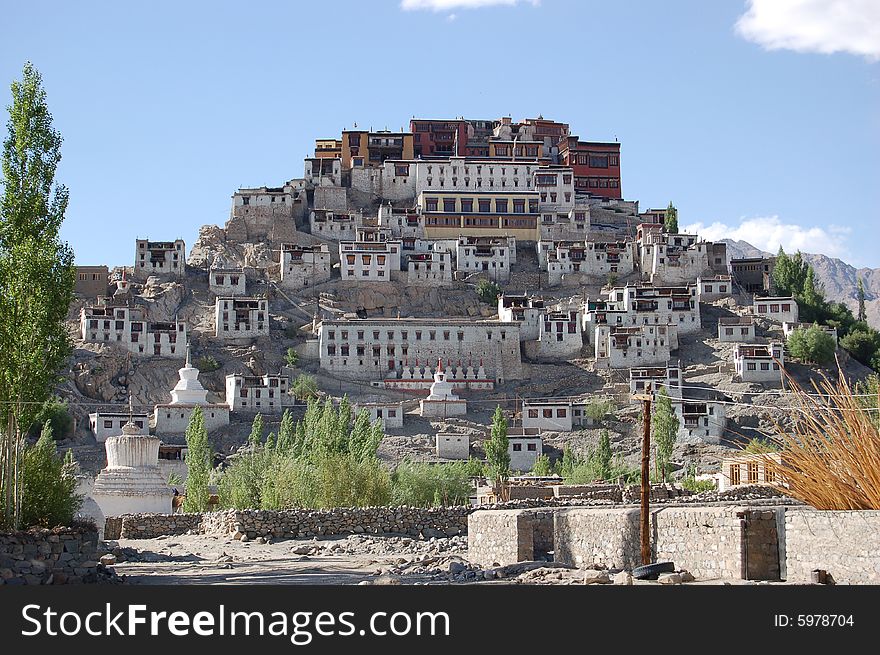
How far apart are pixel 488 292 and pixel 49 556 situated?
7830cm

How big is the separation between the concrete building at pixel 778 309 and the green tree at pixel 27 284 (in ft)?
249

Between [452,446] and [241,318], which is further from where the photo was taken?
[241,318]

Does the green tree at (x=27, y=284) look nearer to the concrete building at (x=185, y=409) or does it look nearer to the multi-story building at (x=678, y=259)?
the concrete building at (x=185, y=409)

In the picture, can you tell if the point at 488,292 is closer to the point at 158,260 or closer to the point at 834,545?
the point at 158,260

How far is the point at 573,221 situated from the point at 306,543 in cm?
8021

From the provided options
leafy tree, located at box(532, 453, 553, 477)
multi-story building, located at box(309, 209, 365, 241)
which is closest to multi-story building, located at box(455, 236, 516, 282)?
multi-story building, located at box(309, 209, 365, 241)

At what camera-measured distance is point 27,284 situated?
2111 cm

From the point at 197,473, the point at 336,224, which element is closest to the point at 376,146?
the point at 336,224

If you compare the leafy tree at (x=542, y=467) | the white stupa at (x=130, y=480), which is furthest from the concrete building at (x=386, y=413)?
the white stupa at (x=130, y=480)

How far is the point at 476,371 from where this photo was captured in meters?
87.2

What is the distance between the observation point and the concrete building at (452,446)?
241ft

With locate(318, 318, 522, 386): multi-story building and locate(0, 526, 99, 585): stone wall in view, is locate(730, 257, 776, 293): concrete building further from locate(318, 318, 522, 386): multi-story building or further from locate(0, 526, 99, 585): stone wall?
locate(0, 526, 99, 585): stone wall

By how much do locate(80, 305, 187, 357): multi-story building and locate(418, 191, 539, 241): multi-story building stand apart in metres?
25.7

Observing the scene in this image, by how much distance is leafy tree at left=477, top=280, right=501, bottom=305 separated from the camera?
9606cm
